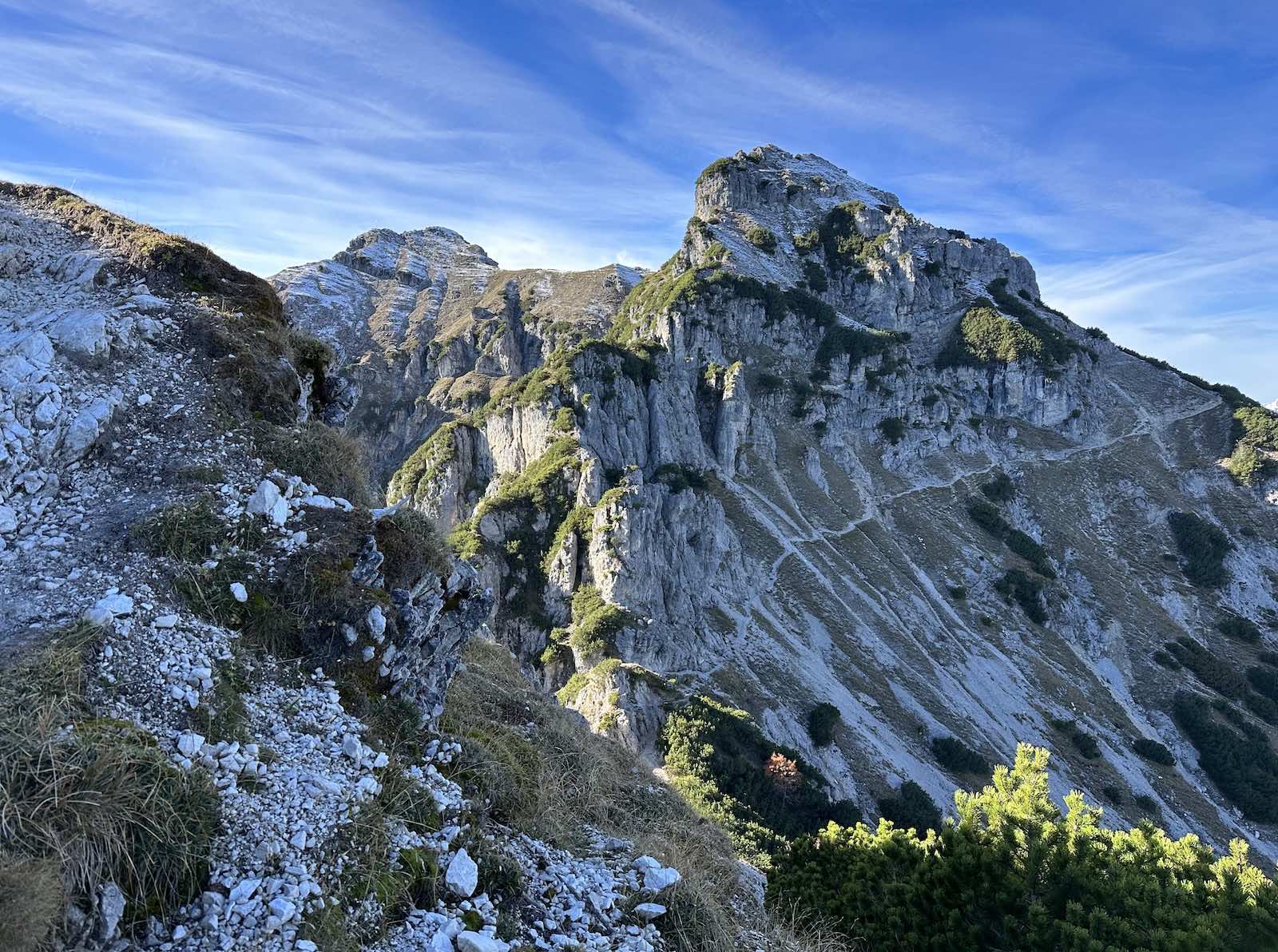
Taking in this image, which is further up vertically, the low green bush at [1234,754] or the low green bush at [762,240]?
the low green bush at [762,240]

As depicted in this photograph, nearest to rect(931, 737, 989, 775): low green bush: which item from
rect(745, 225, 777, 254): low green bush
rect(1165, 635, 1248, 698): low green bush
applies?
rect(1165, 635, 1248, 698): low green bush

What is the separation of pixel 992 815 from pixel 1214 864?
2849mm

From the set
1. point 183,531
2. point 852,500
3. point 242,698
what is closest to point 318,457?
point 183,531

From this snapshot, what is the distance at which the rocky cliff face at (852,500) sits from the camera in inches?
1925

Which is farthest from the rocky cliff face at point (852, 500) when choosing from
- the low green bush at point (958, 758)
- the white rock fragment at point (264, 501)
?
the white rock fragment at point (264, 501)

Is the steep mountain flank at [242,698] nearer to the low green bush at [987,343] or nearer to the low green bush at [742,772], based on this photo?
the low green bush at [742,772]

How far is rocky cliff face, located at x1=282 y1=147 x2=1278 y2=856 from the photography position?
160 feet

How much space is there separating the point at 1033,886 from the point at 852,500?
6539 centimetres

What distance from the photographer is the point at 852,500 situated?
7231cm

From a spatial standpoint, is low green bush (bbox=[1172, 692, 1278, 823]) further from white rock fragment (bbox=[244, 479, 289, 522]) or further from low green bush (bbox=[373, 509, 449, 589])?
white rock fragment (bbox=[244, 479, 289, 522])

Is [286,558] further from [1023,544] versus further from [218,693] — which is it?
[1023,544]

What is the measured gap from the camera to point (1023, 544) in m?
69.9

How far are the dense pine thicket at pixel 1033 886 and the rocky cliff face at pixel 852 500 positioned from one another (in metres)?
14.5

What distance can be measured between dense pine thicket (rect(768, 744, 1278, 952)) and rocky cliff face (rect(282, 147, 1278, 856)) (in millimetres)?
14529
